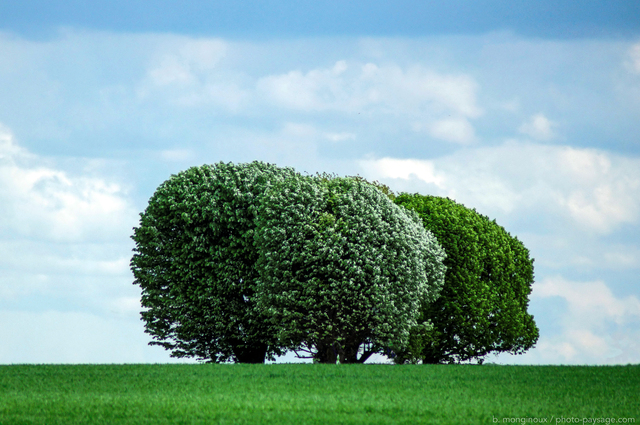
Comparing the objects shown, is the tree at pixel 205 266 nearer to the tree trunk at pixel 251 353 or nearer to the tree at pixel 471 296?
the tree trunk at pixel 251 353

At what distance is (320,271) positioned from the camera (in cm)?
3716

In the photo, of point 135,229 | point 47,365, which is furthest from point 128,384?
point 135,229

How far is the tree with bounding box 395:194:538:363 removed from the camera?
46.1 metres

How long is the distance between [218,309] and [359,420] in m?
22.3

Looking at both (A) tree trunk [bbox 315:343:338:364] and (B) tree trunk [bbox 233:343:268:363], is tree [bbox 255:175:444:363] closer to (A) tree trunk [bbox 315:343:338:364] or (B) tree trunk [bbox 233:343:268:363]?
(A) tree trunk [bbox 315:343:338:364]

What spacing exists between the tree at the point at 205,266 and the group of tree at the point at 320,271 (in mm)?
82

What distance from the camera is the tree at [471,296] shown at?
4606cm

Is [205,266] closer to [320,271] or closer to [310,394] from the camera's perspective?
[320,271]

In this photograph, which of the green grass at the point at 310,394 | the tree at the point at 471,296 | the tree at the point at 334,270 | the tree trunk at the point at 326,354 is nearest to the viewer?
the green grass at the point at 310,394

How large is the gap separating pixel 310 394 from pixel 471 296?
2279cm

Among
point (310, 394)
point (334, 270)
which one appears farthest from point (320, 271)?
point (310, 394)

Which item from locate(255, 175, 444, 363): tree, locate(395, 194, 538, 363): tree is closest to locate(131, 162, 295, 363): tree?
locate(255, 175, 444, 363): tree

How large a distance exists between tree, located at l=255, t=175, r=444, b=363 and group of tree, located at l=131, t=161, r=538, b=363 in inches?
3.0

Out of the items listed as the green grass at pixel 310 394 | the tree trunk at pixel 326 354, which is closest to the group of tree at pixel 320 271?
the tree trunk at pixel 326 354
